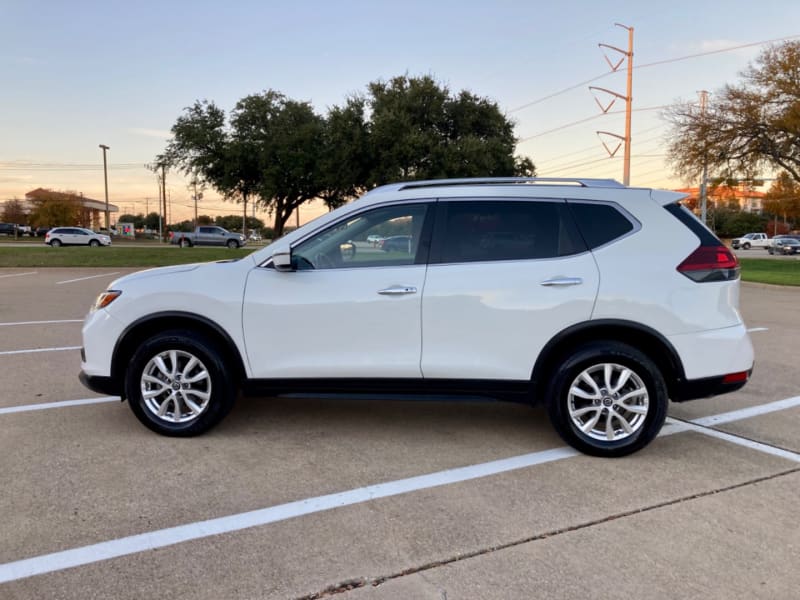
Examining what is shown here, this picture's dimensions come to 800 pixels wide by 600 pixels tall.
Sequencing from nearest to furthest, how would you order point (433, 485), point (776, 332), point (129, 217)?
point (433, 485) < point (776, 332) < point (129, 217)

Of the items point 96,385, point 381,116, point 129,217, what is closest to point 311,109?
point 381,116

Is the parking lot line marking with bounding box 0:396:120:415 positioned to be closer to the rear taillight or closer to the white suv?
the white suv

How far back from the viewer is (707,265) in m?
4.08

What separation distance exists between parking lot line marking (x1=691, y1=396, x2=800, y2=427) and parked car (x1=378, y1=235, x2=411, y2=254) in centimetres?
280

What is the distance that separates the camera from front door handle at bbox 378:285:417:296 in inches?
165

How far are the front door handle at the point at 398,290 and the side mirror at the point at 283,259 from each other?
0.67m

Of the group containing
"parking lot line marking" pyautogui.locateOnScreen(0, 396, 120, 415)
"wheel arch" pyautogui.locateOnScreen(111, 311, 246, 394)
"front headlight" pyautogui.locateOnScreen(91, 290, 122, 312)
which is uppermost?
"front headlight" pyautogui.locateOnScreen(91, 290, 122, 312)

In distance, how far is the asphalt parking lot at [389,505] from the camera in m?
2.72

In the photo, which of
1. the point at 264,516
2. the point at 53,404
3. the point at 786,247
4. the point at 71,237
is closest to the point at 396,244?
the point at 264,516

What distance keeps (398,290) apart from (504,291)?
717 millimetres

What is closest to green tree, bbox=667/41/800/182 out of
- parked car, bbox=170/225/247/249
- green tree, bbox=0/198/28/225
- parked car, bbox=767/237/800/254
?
parked car, bbox=767/237/800/254

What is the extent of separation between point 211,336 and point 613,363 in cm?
282

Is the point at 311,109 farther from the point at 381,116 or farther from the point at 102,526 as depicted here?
the point at 102,526

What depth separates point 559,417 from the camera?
416 centimetres
